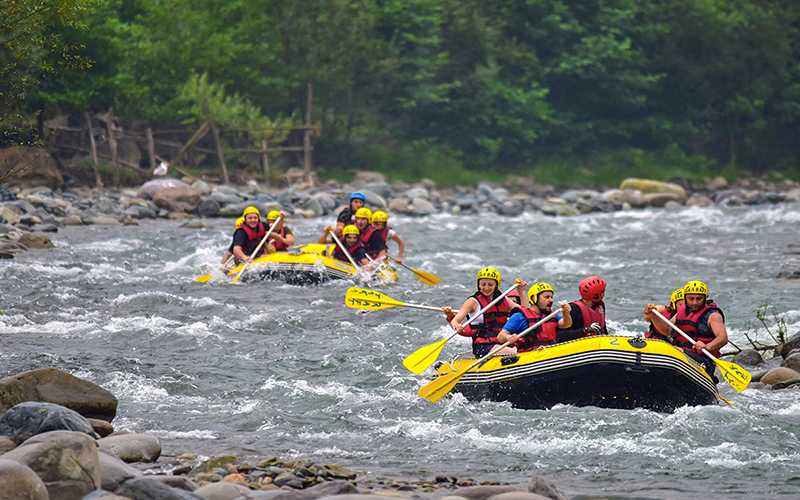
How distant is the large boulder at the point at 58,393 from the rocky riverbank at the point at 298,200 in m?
8.89

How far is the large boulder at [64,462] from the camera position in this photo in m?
4.79

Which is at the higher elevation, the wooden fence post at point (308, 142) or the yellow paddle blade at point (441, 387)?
the wooden fence post at point (308, 142)

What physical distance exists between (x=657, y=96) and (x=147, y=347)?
37.7m

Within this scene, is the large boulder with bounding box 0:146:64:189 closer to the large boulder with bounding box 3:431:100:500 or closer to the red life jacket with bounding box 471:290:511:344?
the red life jacket with bounding box 471:290:511:344

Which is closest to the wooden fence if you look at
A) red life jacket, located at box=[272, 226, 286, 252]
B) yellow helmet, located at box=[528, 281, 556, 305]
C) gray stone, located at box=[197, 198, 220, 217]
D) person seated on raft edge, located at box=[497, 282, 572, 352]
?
gray stone, located at box=[197, 198, 220, 217]

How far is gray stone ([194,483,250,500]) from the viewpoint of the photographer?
5012 mm

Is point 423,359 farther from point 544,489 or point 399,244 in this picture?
point 399,244

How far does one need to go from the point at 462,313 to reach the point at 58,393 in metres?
3.55

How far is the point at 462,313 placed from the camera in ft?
27.3

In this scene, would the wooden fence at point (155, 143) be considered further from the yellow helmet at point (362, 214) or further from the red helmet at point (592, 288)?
the red helmet at point (592, 288)

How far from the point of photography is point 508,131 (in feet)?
130

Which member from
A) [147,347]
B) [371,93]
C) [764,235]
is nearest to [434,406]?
[147,347]

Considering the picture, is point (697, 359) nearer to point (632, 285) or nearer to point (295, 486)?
point (295, 486)

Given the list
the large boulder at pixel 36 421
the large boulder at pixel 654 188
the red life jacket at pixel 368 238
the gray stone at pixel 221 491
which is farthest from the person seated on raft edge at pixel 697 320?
the large boulder at pixel 654 188
